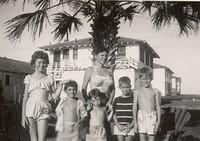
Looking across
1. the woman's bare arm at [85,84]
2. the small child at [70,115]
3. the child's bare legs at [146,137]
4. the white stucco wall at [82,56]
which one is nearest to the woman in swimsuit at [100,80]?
the woman's bare arm at [85,84]

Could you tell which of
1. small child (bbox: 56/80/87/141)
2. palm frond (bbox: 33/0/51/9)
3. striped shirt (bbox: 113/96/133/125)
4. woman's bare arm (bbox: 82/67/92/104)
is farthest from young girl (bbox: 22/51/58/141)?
palm frond (bbox: 33/0/51/9)

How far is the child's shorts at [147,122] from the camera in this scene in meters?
2.09

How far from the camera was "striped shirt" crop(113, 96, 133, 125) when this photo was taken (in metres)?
2.14

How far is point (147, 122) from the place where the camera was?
2.08m

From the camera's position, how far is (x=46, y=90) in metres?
2.02

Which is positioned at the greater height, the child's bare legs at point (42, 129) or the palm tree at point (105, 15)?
the palm tree at point (105, 15)

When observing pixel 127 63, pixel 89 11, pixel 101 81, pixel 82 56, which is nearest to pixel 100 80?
pixel 101 81

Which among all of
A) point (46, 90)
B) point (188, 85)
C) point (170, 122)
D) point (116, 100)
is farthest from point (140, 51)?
point (46, 90)

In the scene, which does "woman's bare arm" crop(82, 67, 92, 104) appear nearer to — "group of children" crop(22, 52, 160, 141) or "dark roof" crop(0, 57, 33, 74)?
"group of children" crop(22, 52, 160, 141)

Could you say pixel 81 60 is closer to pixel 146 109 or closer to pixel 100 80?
pixel 100 80

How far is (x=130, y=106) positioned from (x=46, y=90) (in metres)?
0.64

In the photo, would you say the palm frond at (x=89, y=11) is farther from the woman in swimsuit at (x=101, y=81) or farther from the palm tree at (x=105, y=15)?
the woman in swimsuit at (x=101, y=81)

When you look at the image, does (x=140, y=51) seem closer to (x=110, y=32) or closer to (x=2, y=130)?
(x=110, y=32)

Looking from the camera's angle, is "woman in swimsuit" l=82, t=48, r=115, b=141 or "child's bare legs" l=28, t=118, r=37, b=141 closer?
"child's bare legs" l=28, t=118, r=37, b=141
